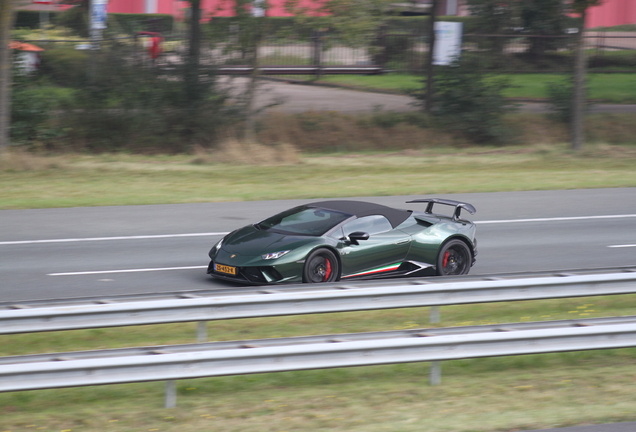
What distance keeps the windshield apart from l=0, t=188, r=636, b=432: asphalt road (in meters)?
1.11

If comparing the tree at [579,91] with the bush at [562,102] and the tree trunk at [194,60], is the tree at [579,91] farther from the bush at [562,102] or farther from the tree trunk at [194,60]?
the tree trunk at [194,60]

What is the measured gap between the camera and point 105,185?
1967cm

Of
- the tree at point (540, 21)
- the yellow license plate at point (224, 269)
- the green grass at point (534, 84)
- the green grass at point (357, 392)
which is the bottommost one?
the green grass at point (357, 392)

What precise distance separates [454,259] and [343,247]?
6.42 feet

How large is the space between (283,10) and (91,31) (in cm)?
635

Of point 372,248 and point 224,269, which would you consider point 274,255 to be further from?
point 372,248

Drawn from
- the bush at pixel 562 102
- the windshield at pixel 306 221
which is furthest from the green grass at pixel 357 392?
the bush at pixel 562 102

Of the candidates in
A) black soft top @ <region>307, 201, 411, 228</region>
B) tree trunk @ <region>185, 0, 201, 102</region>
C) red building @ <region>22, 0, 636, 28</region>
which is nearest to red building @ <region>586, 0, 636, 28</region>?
red building @ <region>22, 0, 636, 28</region>

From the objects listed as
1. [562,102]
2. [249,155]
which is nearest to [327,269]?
[249,155]

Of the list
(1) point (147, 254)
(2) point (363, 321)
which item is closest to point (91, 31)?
(1) point (147, 254)

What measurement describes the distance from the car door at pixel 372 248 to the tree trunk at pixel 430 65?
61.4 ft

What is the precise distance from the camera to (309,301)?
7250 millimetres

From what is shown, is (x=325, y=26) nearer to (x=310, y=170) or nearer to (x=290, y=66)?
(x=310, y=170)

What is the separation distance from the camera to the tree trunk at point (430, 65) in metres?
28.8
